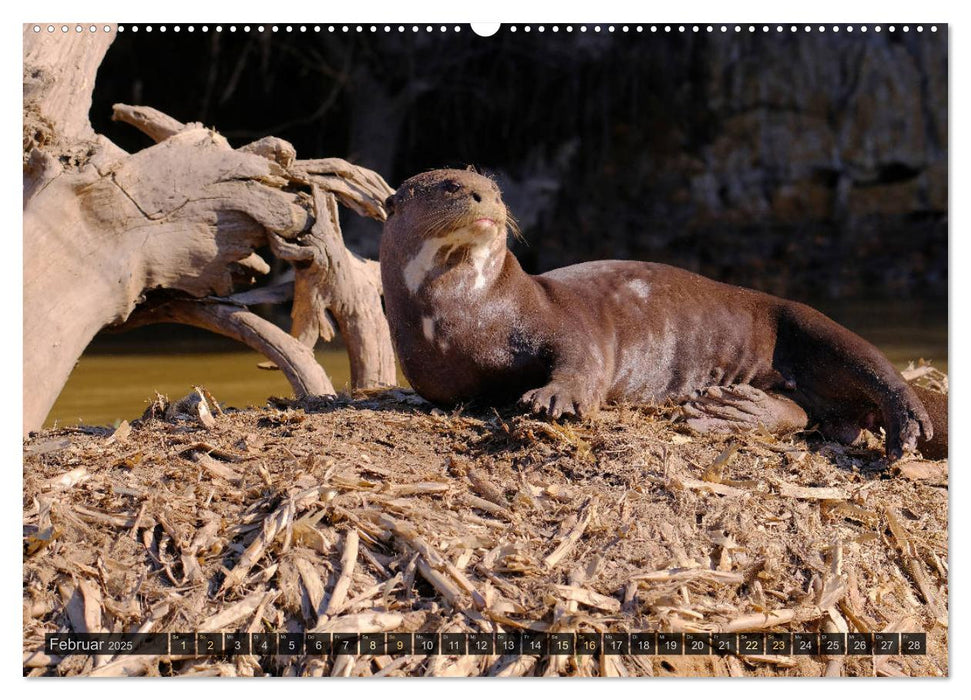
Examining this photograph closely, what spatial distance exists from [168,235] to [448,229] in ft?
4.47

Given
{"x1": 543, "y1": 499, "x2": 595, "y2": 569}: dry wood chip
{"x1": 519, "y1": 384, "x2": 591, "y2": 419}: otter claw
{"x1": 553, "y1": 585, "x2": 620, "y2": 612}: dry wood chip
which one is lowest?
{"x1": 553, "y1": 585, "x2": 620, "y2": 612}: dry wood chip

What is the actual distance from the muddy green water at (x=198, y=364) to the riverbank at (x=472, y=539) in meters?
1.07

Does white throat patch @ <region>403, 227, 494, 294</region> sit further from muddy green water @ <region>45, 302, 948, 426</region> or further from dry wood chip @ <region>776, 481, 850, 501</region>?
muddy green water @ <region>45, 302, 948, 426</region>

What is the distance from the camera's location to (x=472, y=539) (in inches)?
98.7

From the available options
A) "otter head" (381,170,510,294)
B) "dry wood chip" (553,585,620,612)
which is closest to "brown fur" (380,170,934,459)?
"otter head" (381,170,510,294)

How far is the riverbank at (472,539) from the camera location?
2311 millimetres

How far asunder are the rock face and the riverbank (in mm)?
2180

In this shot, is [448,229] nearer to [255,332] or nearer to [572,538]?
[572,538]

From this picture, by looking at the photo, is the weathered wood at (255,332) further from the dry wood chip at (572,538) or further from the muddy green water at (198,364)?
the dry wood chip at (572,538)

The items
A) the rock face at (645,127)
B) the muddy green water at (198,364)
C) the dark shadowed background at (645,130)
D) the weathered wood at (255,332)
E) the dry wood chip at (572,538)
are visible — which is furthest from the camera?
the rock face at (645,127)

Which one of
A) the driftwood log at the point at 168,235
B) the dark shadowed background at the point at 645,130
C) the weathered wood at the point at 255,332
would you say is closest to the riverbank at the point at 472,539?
the driftwood log at the point at 168,235

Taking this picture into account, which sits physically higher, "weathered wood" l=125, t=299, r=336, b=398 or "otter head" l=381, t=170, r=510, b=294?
"otter head" l=381, t=170, r=510, b=294

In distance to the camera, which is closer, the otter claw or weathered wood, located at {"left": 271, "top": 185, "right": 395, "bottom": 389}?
the otter claw

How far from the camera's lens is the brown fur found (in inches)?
123
